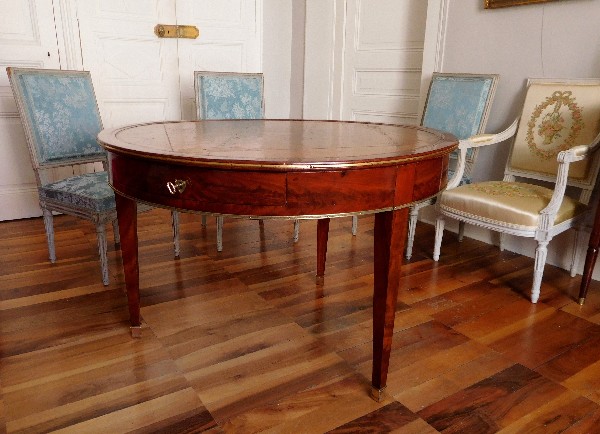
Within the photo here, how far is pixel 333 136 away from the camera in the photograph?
170cm

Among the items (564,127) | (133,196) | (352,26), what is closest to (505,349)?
(564,127)

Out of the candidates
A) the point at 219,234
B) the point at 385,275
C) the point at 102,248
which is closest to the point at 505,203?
the point at 385,275

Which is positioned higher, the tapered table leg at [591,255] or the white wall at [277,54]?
the white wall at [277,54]

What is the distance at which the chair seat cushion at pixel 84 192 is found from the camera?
→ 2.22 m

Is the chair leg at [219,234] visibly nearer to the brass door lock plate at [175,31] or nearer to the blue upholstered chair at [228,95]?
the blue upholstered chair at [228,95]

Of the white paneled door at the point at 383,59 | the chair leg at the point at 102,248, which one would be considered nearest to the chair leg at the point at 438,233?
the white paneled door at the point at 383,59

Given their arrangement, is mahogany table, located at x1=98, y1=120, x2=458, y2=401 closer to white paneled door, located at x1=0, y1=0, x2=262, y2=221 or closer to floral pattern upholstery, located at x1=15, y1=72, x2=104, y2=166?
floral pattern upholstery, located at x1=15, y1=72, x2=104, y2=166

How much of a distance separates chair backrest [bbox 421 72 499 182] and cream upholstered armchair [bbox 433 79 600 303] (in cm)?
18

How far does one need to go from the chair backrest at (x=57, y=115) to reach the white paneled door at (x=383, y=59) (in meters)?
1.98

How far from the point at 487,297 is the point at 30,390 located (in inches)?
76.2

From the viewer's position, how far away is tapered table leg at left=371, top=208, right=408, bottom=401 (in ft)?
4.52

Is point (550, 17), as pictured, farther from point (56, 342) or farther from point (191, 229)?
point (56, 342)

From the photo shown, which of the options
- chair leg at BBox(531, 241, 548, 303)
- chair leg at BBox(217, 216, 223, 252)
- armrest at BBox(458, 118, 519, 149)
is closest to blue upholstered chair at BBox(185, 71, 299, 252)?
chair leg at BBox(217, 216, 223, 252)

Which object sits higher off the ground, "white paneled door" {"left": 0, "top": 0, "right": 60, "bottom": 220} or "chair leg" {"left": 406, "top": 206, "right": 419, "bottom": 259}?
"white paneled door" {"left": 0, "top": 0, "right": 60, "bottom": 220}
